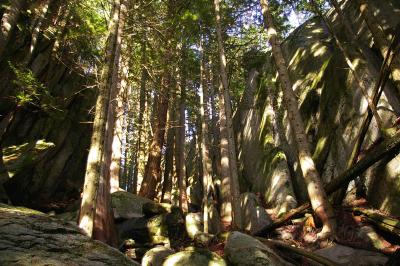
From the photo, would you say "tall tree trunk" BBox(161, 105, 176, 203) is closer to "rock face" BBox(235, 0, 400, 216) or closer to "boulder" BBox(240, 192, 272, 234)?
"rock face" BBox(235, 0, 400, 216)

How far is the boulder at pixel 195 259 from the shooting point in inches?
262

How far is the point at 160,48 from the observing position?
53.2ft

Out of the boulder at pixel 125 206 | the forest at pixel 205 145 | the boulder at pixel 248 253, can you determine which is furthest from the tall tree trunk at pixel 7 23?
the boulder at pixel 248 253

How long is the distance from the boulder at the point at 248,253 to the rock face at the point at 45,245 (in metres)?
2.95

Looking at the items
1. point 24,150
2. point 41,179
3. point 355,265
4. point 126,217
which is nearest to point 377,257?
point 355,265

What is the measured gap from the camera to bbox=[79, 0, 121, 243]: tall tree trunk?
731 centimetres

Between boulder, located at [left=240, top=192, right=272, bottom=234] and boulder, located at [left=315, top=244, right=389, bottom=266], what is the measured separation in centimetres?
534

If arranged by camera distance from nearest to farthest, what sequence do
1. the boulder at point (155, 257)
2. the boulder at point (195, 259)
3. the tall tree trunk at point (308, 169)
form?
the boulder at point (195, 259)
the boulder at point (155, 257)
the tall tree trunk at point (308, 169)

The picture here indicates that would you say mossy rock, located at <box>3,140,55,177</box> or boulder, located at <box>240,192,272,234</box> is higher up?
mossy rock, located at <box>3,140,55,177</box>

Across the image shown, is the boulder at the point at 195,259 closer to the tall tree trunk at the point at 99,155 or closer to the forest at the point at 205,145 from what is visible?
the forest at the point at 205,145

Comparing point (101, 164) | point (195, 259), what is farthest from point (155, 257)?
point (101, 164)

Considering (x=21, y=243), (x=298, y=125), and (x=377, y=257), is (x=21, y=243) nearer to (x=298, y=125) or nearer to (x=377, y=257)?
(x=377, y=257)


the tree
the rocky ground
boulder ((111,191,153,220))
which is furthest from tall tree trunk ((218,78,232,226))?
the tree

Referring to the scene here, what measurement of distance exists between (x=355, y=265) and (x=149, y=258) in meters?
4.63
